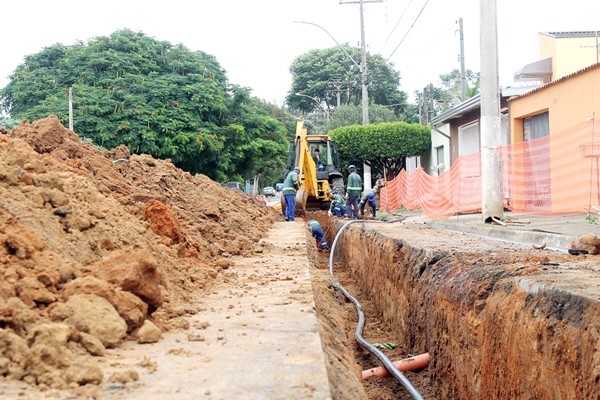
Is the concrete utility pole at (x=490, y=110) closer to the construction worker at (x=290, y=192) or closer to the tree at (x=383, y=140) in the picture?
the construction worker at (x=290, y=192)

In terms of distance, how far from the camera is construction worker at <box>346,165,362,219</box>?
1877 centimetres

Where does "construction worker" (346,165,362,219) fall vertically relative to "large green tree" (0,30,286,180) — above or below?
below

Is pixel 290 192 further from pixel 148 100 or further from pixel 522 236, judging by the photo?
pixel 148 100

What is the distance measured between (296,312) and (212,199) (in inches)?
309

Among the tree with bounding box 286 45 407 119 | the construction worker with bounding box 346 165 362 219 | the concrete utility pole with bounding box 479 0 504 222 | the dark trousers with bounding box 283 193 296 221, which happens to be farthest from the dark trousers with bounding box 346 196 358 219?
the tree with bounding box 286 45 407 119

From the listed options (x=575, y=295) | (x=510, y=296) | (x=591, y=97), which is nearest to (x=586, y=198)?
(x=591, y=97)

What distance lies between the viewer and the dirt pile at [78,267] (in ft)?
9.64

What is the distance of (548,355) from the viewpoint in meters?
3.48

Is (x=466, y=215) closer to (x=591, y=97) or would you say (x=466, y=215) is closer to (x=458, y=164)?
(x=458, y=164)

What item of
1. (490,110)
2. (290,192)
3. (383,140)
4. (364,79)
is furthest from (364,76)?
(490,110)

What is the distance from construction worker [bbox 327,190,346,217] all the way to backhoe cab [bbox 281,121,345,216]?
8.1 inches

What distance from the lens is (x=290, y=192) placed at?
1741 centimetres

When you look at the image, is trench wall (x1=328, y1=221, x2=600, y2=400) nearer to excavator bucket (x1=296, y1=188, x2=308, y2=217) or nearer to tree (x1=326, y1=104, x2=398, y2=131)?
excavator bucket (x1=296, y1=188, x2=308, y2=217)

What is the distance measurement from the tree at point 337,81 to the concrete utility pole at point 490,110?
36.7 meters
